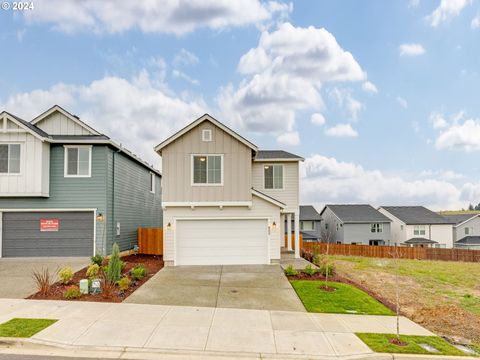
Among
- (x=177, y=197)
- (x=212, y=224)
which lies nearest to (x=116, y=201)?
(x=177, y=197)

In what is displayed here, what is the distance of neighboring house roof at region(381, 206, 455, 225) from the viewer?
1824 inches

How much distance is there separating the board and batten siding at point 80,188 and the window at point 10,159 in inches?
58.4

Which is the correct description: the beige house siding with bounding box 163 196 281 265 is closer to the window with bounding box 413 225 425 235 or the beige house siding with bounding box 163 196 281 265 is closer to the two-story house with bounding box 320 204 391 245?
the two-story house with bounding box 320 204 391 245

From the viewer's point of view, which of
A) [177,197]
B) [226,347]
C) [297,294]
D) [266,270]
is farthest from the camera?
[177,197]

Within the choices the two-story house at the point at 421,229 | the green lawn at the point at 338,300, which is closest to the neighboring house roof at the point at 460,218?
the two-story house at the point at 421,229

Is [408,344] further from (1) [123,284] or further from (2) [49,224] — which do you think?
(2) [49,224]

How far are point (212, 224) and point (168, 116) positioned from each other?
9080 mm

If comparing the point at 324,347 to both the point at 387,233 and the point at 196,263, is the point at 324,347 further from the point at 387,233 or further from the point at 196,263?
the point at 387,233

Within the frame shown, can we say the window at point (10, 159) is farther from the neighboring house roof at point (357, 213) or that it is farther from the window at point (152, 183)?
the neighboring house roof at point (357, 213)

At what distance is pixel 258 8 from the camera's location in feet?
61.0

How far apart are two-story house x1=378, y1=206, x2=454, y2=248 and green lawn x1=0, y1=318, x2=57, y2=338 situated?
44.5 meters

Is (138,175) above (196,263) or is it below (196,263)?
above

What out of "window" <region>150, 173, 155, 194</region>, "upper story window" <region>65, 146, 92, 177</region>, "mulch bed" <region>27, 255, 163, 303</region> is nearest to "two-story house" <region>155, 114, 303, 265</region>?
"mulch bed" <region>27, 255, 163, 303</region>

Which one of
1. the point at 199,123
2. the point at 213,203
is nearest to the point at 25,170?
the point at 199,123
